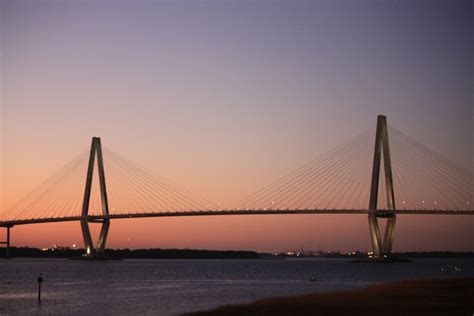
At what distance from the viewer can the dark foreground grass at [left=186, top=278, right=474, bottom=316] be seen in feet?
78.5

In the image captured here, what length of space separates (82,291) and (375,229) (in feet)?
105

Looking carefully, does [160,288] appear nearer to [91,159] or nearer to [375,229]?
[375,229]

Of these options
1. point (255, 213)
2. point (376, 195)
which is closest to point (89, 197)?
point (255, 213)

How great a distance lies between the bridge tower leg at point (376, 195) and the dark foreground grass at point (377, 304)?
2987 centimetres

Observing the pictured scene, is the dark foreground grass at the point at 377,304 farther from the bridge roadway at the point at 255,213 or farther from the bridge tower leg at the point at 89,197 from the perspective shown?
the bridge tower leg at the point at 89,197

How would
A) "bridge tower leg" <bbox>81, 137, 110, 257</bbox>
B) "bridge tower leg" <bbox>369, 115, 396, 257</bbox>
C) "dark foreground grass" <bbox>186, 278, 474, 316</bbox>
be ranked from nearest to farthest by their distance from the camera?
1. "dark foreground grass" <bbox>186, 278, 474, 316</bbox>
2. "bridge tower leg" <bbox>369, 115, 396, 257</bbox>
3. "bridge tower leg" <bbox>81, 137, 110, 257</bbox>

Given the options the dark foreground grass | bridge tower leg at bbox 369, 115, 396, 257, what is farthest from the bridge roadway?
the dark foreground grass

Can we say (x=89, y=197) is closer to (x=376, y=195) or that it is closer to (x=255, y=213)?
(x=255, y=213)

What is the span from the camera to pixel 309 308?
25531 mm

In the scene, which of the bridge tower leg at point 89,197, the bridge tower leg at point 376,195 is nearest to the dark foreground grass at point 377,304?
the bridge tower leg at point 376,195

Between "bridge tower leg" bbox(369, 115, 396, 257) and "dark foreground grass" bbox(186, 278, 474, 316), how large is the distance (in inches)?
1176

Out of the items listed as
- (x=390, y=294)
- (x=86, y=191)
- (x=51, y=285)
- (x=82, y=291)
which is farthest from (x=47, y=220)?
(x=390, y=294)

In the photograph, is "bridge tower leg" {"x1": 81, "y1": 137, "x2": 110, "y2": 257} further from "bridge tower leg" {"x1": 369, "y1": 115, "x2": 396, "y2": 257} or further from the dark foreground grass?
the dark foreground grass

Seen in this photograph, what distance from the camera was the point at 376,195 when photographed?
6322 centimetres
